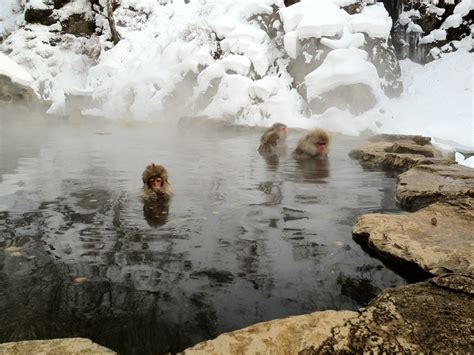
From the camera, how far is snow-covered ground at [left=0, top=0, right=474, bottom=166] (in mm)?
11898

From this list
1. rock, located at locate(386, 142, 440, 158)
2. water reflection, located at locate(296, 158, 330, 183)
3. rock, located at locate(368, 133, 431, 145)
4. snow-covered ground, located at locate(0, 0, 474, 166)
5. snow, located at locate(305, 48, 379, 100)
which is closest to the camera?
water reflection, located at locate(296, 158, 330, 183)

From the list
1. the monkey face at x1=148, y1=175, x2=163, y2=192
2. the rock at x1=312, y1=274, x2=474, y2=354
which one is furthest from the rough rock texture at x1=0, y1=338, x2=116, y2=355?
the monkey face at x1=148, y1=175, x2=163, y2=192

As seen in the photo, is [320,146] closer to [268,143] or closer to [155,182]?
[268,143]

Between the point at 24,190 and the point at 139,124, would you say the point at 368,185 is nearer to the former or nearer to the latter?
the point at 24,190

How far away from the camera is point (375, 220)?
288 cm

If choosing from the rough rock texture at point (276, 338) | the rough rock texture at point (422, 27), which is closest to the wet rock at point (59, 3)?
the rough rock texture at point (422, 27)

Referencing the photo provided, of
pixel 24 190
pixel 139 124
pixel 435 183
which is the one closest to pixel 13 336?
pixel 24 190

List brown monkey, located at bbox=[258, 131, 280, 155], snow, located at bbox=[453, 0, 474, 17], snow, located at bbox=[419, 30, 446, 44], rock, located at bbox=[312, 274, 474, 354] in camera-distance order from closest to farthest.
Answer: rock, located at bbox=[312, 274, 474, 354], brown monkey, located at bbox=[258, 131, 280, 155], snow, located at bbox=[453, 0, 474, 17], snow, located at bbox=[419, 30, 446, 44]

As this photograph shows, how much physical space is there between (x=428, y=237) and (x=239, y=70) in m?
12.0

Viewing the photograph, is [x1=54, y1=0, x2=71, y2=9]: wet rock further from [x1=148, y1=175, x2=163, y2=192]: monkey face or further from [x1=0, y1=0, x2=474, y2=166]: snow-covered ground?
→ [x1=148, y1=175, x2=163, y2=192]: monkey face

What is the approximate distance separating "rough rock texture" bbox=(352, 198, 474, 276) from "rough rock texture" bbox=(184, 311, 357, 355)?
36.8 inches

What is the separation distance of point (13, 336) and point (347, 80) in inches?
468

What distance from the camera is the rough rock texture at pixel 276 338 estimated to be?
1464 mm

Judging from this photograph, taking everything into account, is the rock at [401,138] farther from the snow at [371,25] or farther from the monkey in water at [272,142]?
the snow at [371,25]
